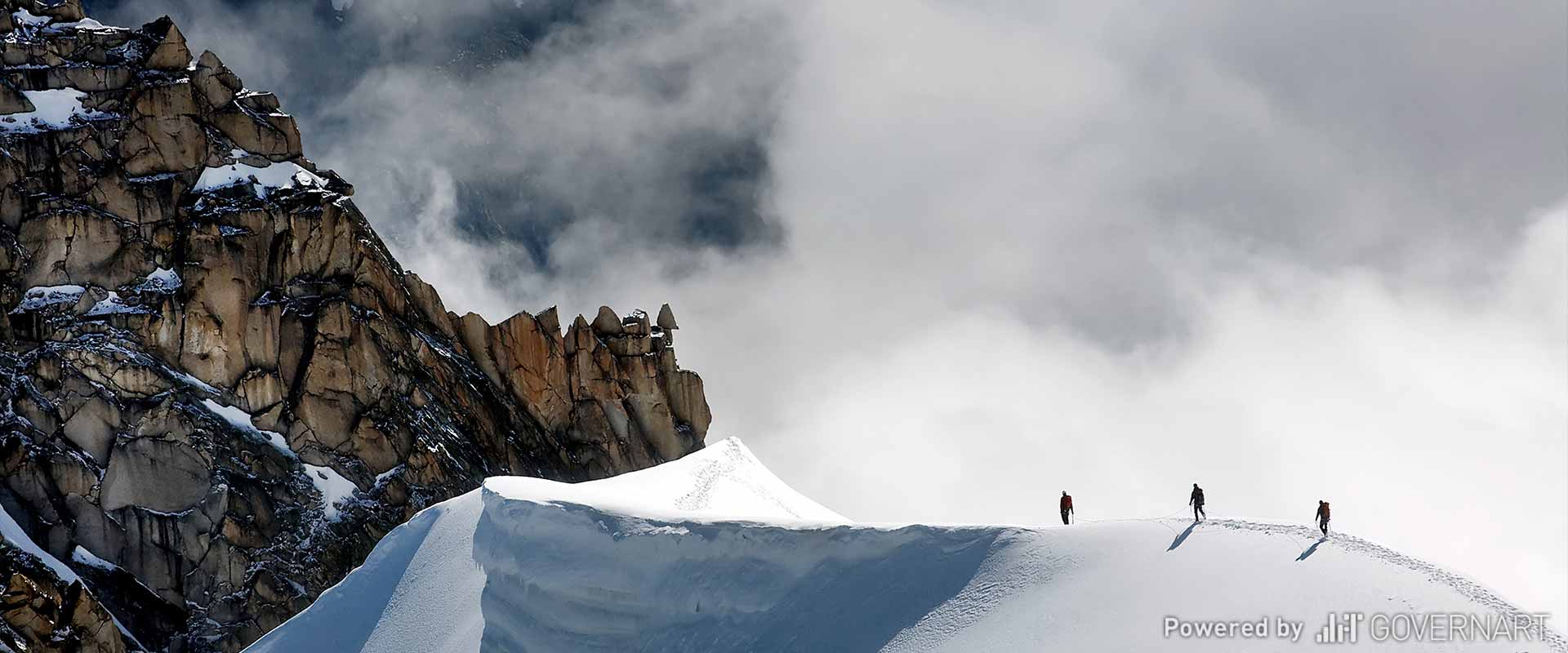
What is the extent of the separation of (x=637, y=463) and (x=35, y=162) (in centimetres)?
3802

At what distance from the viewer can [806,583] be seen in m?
42.7

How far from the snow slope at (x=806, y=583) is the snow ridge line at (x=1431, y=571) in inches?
2.5

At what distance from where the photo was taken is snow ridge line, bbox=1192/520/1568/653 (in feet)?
102

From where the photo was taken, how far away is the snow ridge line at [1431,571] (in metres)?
31.2

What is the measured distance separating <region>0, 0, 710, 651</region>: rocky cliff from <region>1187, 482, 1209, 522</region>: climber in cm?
5201

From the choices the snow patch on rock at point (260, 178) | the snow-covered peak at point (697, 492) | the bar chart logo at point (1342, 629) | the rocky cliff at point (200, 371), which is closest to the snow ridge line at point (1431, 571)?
the bar chart logo at point (1342, 629)

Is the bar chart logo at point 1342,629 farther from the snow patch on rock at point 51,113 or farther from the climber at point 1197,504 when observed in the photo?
the snow patch on rock at point 51,113

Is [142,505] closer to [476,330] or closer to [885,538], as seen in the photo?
[476,330]

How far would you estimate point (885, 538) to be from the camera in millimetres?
42156

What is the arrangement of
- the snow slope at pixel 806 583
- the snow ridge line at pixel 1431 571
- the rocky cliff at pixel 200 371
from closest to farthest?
1. the snow ridge line at pixel 1431 571
2. the snow slope at pixel 806 583
3. the rocky cliff at pixel 200 371

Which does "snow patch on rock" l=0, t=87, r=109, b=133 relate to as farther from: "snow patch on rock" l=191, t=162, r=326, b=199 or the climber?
the climber

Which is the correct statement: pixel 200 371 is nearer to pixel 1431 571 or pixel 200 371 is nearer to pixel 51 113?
pixel 51 113

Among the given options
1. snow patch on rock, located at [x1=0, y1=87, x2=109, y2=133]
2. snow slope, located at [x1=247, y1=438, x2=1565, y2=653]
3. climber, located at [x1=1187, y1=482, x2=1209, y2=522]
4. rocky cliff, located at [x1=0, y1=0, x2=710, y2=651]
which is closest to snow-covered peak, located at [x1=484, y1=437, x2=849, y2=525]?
snow slope, located at [x1=247, y1=438, x2=1565, y2=653]

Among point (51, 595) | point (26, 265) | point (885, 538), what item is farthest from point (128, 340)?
point (885, 538)
